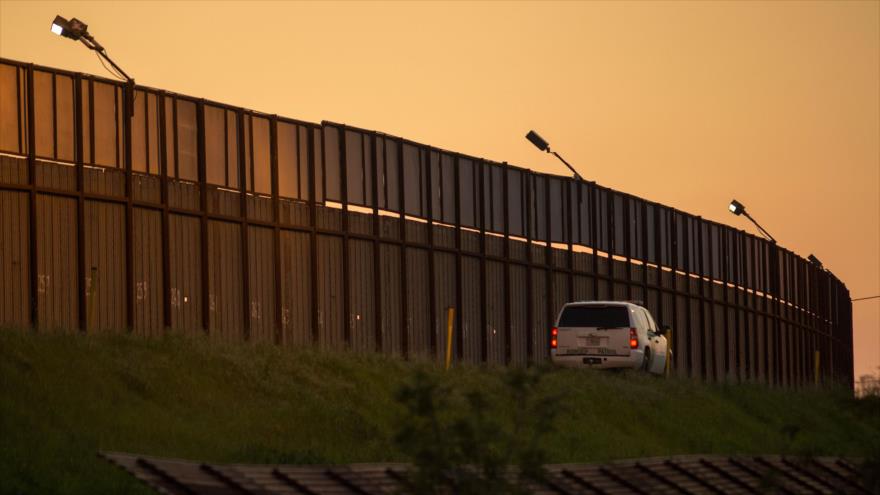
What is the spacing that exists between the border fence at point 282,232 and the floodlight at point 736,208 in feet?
27.0

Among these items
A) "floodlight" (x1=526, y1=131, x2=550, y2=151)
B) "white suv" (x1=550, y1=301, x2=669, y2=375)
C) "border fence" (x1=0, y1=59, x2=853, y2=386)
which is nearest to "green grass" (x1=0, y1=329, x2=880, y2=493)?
"white suv" (x1=550, y1=301, x2=669, y2=375)

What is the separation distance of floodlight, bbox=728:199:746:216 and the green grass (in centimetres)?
2389

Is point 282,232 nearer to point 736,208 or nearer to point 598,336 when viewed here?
point 598,336

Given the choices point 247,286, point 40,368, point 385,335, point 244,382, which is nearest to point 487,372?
point 385,335

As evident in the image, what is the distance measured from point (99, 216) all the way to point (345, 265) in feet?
24.5

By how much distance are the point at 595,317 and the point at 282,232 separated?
765 cm

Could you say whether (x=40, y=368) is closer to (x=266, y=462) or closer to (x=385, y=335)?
(x=266, y=462)

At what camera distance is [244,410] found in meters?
26.6

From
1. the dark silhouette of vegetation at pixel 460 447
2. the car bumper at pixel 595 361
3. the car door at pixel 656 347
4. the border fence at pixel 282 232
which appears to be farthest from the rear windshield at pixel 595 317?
the dark silhouette of vegetation at pixel 460 447

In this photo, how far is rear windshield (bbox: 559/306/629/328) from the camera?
39.3 meters

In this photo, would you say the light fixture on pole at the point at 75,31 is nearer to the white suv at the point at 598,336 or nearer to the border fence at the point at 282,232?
the border fence at the point at 282,232

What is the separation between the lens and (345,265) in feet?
121

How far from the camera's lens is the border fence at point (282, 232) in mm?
29812

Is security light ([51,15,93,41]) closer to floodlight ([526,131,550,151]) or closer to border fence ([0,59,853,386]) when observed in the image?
border fence ([0,59,853,386])
